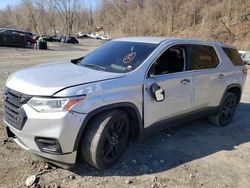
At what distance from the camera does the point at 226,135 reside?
586 cm

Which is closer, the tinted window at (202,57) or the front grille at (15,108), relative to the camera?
the front grille at (15,108)

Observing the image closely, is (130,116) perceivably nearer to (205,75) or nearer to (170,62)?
(170,62)

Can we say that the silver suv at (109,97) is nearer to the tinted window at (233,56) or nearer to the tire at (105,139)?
the tire at (105,139)

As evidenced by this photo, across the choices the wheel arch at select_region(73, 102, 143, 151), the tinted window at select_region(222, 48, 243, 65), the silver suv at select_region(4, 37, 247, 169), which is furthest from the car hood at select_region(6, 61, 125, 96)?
the tinted window at select_region(222, 48, 243, 65)

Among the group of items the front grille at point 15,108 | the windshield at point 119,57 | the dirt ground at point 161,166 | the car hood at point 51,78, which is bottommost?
the dirt ground at point 161,166

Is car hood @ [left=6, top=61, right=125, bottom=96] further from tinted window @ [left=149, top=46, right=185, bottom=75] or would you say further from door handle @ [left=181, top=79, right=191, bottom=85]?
door handle @ [left=181, top=79, right=191, bottom=85]

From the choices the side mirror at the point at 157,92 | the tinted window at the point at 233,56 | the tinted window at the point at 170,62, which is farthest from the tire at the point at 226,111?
the side mirror at the point at 157,92

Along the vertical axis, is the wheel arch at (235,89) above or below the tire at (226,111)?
above

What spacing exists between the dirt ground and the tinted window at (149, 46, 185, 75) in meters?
1.23

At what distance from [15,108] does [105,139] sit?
117 centimetres

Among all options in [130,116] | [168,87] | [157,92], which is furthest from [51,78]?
[168,87]

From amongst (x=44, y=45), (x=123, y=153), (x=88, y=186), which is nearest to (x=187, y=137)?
(x=123, y=153)

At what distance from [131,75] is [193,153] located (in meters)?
1.71

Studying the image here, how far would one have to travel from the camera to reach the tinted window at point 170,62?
15.1 ft
